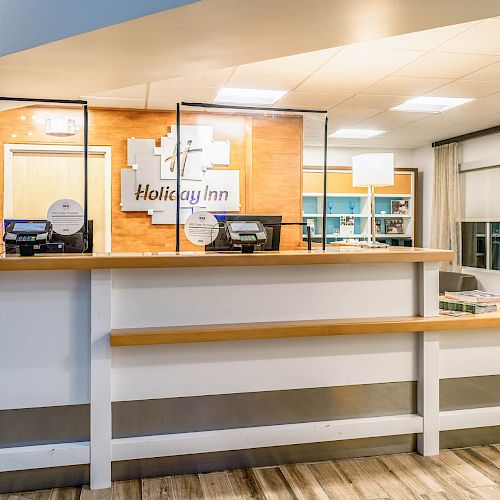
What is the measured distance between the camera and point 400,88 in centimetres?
568

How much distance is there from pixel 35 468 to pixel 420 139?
7983 millimetres

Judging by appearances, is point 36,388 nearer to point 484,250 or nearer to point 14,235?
point 14,235

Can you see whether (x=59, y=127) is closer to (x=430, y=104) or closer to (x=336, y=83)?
(x=336, y=83)

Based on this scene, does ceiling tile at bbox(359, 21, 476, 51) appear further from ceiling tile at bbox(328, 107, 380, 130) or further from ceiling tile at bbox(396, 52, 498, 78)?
ceiling tile at bbox(328, 107, 380, 130)

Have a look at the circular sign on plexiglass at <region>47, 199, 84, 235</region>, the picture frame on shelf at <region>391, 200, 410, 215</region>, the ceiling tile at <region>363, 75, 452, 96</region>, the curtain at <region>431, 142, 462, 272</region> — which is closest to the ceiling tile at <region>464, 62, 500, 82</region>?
Answer: the ceiling tile at <region>363, 75, 452, 96</region>

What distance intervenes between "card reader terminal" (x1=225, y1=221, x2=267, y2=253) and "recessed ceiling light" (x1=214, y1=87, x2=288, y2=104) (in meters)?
3.03

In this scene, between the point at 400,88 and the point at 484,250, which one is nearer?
the point at 400,88

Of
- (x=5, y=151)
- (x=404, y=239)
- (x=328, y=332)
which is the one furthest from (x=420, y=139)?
(x=328, y=332)

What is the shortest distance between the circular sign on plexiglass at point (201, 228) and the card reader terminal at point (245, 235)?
0.32 feet

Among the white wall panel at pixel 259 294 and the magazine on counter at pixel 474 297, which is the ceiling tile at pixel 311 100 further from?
the white wall panel at pixel 259 294

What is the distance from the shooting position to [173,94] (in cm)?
584

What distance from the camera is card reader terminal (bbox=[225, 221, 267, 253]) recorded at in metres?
2.93

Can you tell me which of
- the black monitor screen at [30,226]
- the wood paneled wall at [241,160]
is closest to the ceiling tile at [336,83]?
the wood paneled wall at [241,160]

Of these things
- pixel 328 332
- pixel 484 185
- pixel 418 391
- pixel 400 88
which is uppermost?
pixel 400 88
